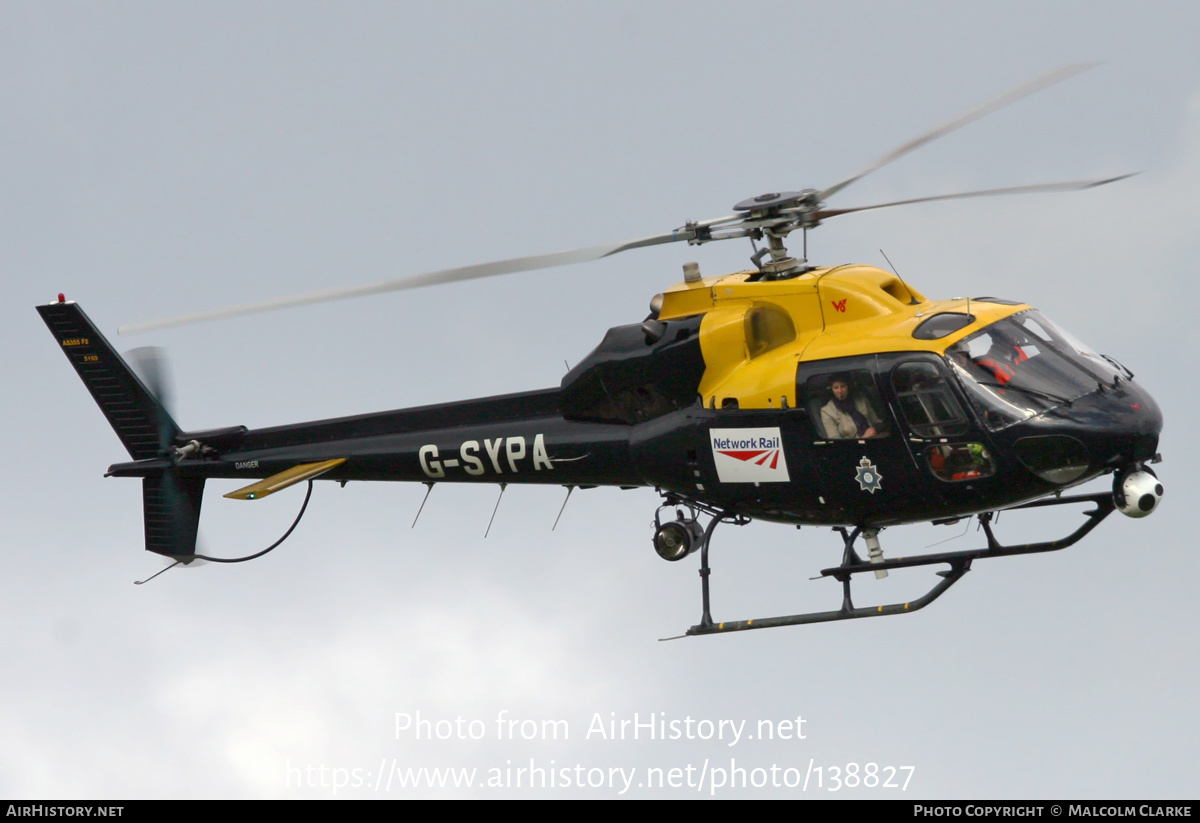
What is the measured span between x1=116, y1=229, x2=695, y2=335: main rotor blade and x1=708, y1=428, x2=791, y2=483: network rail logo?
1902mm

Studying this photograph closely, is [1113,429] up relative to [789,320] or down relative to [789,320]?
down

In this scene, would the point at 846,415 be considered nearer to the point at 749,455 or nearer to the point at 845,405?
the point at 845,405

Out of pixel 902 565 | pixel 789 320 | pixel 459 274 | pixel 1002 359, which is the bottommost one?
pixel 902 565

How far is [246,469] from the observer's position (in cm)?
1934

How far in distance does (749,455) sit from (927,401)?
1.87 m

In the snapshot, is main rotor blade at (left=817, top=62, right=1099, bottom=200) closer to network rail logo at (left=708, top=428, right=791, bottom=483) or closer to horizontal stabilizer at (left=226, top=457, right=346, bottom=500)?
network rail logo at (left=708, top=428, right=791, bottom=483)

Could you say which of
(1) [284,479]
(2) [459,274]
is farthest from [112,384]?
(2) [459,274]

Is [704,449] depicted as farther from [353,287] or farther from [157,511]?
[157,511]

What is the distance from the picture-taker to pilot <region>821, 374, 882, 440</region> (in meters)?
15.3

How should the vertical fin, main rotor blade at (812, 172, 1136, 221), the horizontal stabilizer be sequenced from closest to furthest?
1. main rotor blade at (812, 172, 1136, 221)
2. the horizontal stabilizer
3. the vertical fin

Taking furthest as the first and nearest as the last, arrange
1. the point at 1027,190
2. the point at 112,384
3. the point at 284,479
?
the point at 112,384 < the point at 284,479 < the point at 1027,190

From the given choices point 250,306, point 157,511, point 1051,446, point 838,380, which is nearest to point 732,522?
point 838,380

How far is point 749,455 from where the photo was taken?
52.6 feet

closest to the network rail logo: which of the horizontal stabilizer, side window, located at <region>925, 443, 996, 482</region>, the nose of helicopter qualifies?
side window, located at <region>925, 443, 996, 482</region>
